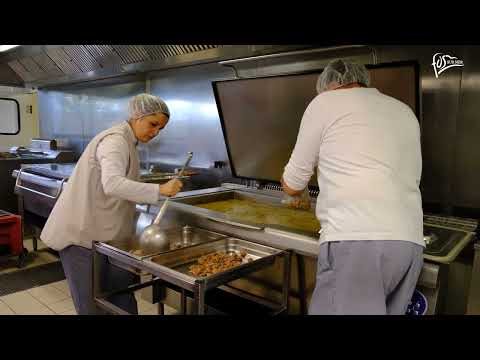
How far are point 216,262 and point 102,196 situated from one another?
621 mm

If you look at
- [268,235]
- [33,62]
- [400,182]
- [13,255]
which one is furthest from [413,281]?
[33,62]

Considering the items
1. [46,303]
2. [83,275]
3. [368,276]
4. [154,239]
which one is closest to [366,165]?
[368,276]

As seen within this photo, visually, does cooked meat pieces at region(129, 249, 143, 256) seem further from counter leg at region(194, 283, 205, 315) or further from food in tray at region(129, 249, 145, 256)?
counter leg at region(194, 283, 205, 315)

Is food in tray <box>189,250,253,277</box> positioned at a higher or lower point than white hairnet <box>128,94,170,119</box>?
lower

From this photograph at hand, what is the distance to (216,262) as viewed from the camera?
159 cm

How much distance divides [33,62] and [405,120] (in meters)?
4.92

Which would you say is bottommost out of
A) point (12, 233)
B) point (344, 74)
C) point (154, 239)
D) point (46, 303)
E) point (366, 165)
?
point (46, 303)

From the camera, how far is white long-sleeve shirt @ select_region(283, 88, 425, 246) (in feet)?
3.96

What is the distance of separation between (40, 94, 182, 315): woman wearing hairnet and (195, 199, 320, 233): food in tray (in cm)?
54

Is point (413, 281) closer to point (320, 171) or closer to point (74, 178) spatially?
point (320, 171)

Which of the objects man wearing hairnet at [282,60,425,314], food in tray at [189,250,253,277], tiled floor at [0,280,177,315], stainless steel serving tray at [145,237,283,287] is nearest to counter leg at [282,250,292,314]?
stainless steel serving tray at [145,237,283,287]

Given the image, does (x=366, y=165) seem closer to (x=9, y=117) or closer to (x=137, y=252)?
(x=137, y=252)

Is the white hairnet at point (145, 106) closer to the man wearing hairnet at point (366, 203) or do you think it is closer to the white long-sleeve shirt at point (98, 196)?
the white long-sleeve shirt at point (98, 196)

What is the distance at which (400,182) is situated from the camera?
1.24m
